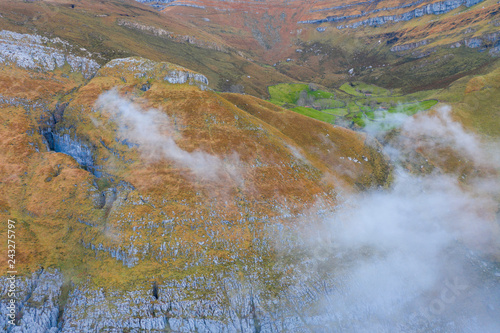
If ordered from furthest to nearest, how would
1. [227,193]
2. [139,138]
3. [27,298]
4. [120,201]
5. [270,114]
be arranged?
[270,114]
[139,138]
[227,193]
[120,201]
[27,298]

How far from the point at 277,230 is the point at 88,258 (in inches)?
1403

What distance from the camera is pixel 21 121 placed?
56.2 meters

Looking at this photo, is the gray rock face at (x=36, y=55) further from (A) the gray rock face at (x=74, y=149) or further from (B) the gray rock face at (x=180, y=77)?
(B) the gray rock face at (x=180, y=77)

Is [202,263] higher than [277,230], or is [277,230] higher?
[277,230]

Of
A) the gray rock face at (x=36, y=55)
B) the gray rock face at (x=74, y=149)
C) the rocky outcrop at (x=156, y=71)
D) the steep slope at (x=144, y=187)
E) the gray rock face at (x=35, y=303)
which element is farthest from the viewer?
the rocky outcrop at (x=156, y=71)

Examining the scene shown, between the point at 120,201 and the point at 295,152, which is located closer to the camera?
the point at 120,201

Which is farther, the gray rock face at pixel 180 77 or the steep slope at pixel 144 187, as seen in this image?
the gray rock face at pixel 180 77

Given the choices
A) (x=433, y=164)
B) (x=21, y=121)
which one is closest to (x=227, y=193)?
(x=21, y=121)

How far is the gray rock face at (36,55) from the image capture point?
67500mm

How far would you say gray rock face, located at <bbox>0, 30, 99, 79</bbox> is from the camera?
221 feet

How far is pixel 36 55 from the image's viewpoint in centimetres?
7262

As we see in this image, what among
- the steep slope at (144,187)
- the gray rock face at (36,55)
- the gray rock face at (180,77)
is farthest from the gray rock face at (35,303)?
the gray rock face at (36,55)

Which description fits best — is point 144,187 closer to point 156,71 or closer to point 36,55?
point 156,71

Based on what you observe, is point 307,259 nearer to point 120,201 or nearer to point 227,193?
point 227,193
